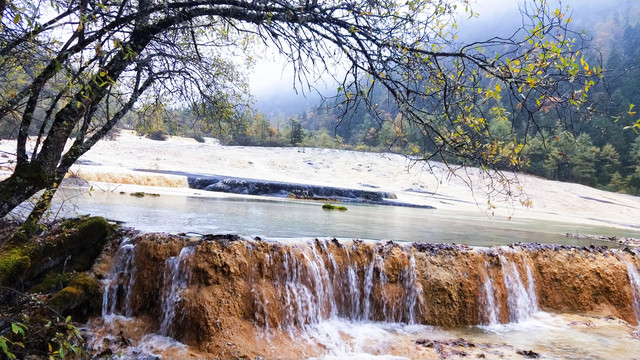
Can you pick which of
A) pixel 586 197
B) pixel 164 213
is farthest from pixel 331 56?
pixel 586 197

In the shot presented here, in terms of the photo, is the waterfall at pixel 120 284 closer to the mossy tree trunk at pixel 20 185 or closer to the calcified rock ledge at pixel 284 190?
the mossy tree trunk at pixel 20 185

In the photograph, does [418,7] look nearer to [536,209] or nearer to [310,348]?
[310,348]

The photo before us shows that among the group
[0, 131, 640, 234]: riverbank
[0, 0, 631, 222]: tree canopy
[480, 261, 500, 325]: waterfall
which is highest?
[0, 0, 631, 222]: tree canopy

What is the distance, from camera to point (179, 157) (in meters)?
24.8

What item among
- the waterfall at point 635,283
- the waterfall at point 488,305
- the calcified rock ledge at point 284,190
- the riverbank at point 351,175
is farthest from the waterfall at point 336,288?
the riverbank at point 351,175

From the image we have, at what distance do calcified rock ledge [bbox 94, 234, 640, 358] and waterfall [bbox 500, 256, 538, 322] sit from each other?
0.02m

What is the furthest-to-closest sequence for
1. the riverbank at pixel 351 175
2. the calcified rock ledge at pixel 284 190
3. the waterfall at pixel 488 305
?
the riverbank at pixel 351 175
the calcified rock ledge at pixel 284 190
the waterfall at pixel 488 305

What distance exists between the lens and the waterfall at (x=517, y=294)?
6531 mm

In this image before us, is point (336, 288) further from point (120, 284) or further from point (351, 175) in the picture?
point (351, 175)

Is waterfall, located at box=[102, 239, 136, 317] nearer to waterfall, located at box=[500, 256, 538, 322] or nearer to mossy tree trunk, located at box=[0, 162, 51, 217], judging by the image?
mossy tree trunk, located at box=[0, 162, 51, 217]

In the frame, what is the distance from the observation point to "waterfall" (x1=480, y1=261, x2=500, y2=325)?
6.25 metres

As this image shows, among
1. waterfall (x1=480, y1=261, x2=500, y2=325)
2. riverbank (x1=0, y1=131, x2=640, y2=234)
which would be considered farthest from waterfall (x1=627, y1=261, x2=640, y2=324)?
riverbank (x1=0, y1=131, x2=640, y2=234)

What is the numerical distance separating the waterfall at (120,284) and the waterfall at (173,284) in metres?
0.46

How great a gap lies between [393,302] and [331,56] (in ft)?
14.4
